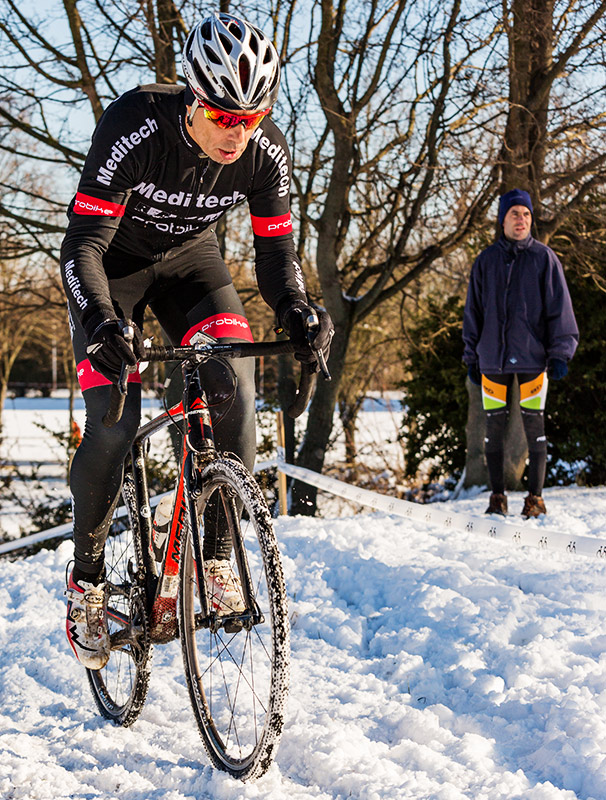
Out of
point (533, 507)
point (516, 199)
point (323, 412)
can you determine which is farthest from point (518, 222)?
point (323, 412)

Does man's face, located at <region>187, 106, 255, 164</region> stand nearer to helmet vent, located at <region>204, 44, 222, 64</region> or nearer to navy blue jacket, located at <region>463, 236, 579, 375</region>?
helmet vent, located at <region>204, 44, 222, 64</region>

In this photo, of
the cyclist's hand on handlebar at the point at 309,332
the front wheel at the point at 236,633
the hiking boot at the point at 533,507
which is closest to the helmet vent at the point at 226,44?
the cyclist's hand on handlebar at the point at 309,332

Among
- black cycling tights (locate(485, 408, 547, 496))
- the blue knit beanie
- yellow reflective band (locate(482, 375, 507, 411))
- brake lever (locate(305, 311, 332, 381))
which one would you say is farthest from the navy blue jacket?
brake lever (locate(305, 311, 332, 381))

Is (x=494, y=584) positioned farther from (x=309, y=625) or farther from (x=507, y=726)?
(x=507, y=726)

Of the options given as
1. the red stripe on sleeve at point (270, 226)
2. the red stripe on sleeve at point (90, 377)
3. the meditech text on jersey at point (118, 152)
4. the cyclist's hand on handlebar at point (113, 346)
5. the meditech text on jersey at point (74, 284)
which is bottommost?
the red stripe on sleeve at point (90, 377)

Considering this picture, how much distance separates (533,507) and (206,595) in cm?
401

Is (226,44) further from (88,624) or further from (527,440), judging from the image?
(527,440)

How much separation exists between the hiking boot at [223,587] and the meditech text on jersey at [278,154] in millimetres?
1532

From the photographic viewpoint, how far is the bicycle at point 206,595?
2402 mm

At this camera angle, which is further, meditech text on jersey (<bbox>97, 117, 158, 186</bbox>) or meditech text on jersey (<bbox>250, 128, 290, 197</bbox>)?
meditech text on jersey (<bbox>250, 128, 290, 197</bbox>)

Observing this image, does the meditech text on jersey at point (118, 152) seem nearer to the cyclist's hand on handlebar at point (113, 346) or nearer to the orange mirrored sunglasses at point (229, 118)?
the orange mirrored sunglasses at point (229, 118)

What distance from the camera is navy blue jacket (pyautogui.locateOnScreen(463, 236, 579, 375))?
605 centimetres

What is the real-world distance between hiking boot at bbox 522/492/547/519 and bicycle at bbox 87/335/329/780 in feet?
11.0

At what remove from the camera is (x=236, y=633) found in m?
2.73
